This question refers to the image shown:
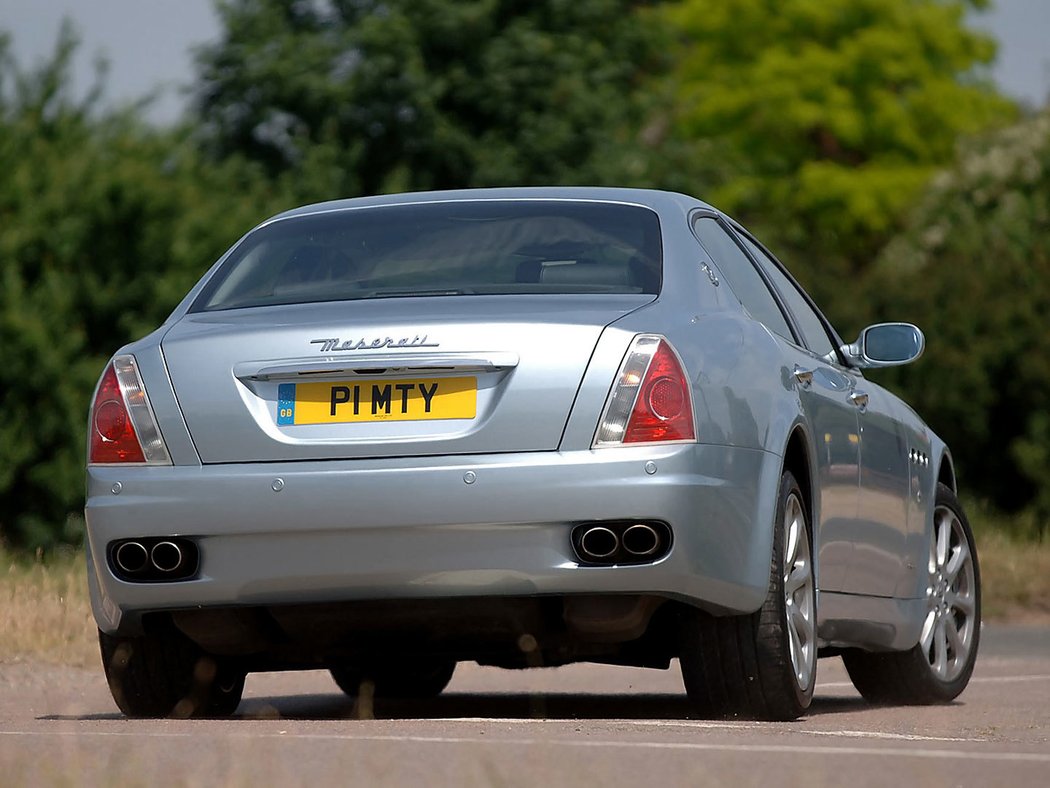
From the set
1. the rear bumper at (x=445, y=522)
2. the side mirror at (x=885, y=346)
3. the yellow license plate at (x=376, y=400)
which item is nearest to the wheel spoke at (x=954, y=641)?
the side mirror at (x=885, y=346)

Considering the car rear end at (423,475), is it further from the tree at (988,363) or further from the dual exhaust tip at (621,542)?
the tree at (988,363)

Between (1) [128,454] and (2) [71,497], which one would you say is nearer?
(1) [128,454]

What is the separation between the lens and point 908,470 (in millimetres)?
8289

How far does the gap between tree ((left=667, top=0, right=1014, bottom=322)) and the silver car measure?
140ft

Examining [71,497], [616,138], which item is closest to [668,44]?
[616,138]

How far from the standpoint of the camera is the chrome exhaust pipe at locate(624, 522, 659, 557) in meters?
6.02

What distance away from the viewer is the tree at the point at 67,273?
21.3m

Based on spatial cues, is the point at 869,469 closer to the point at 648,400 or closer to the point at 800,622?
the point at 800,622

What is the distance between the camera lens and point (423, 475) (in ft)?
19.6

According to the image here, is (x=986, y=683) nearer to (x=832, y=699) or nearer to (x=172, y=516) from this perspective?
(x=832, y=699)

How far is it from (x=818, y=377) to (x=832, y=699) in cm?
192

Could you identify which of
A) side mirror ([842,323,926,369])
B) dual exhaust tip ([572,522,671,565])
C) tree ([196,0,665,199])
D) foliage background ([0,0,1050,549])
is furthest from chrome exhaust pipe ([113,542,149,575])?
tree ([196,0,665,199])

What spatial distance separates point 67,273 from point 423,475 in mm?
16359

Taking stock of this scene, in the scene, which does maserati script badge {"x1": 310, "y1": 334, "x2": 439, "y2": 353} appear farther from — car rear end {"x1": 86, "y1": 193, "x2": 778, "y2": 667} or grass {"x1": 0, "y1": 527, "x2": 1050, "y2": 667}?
grass {"x1": 0, "y1": 527, "x2": 1050, "y2": 667}
